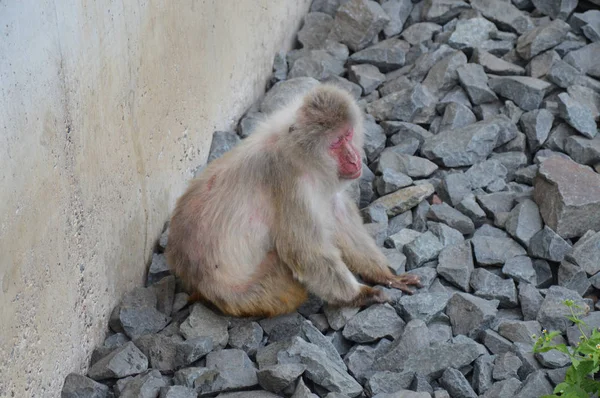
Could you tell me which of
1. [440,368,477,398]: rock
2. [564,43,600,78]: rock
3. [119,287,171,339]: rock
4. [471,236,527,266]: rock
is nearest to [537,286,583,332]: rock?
[471,236,527,266]: rock

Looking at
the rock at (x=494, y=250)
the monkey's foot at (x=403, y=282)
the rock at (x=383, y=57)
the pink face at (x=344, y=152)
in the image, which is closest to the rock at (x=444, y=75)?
the rock at (x=383, y=57)

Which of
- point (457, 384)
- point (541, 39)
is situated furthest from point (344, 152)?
point (541, 39)

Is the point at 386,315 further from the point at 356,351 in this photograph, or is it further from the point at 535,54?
the point at 535,54

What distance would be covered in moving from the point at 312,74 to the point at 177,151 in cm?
192

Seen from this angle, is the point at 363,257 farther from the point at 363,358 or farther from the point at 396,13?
the point at 396,13

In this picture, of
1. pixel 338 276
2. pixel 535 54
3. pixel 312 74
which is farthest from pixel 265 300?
pixel 535 54

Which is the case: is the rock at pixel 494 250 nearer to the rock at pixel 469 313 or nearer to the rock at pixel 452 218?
the rock at pixel 452 218

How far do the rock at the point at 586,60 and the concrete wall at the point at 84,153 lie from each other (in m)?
2.76

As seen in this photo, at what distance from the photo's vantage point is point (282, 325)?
16.6 feet

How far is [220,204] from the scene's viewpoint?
5.07 meters

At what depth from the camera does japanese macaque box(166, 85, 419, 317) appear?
16.3ft

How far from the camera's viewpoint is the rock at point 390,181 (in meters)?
6.18

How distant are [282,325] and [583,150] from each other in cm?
259

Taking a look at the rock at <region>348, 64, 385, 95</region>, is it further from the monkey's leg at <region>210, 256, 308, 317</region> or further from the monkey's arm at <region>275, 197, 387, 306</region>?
the monkey's leg at <region>210, 256, 308, 317</region>
